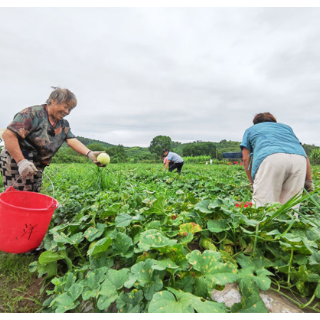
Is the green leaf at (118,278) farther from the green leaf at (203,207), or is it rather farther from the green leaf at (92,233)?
the green leaf at (203,207)

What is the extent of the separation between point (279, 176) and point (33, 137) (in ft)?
8.85

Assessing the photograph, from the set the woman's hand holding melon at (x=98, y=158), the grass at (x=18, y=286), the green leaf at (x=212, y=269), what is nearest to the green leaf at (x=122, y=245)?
the green leaf at (x=212, y=269)

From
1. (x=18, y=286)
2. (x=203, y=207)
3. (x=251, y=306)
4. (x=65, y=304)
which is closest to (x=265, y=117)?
(x=203, y=207)

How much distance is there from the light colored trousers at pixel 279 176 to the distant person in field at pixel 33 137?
2.27 m

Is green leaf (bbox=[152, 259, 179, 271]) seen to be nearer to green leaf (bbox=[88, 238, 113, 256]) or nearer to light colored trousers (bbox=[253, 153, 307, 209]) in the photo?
green leaf (bbox=[88, 238, 113, 256])

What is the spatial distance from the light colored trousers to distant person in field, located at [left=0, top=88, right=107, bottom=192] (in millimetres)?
2271

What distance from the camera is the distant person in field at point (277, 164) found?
8.10ft

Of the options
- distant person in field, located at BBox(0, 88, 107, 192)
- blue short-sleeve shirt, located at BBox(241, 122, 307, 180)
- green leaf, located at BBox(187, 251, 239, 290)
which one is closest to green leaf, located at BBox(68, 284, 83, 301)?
green leaf, located at BBox(187, 251, 239, 290)

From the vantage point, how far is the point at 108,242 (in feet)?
4.19

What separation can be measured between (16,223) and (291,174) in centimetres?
272

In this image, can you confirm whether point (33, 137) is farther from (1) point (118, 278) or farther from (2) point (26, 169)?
(1) point (118, 278)

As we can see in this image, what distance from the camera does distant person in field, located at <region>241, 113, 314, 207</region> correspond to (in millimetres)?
2469
